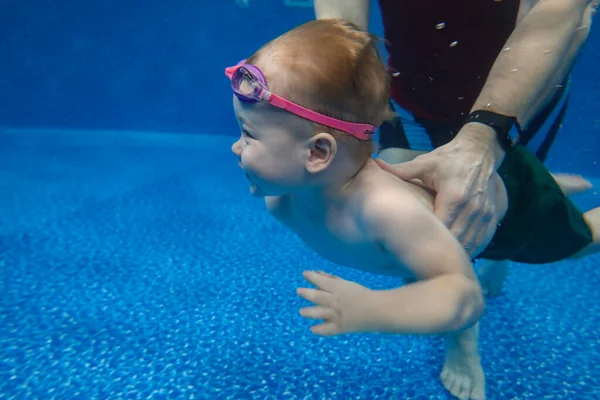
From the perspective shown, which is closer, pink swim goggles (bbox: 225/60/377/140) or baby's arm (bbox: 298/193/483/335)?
baby's arm (bbox: 298/193/483/335)

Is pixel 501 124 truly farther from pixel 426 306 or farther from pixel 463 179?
pixel 426 306

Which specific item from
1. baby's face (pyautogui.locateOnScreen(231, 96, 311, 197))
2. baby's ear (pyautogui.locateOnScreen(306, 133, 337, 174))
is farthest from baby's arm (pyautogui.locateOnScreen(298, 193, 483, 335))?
baby's face (pyautogui.locateOnScreen(231, 96, 311, 197))

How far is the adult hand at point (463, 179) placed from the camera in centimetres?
166

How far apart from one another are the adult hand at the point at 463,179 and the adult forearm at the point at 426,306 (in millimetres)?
287

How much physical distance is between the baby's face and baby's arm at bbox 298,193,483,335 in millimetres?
338

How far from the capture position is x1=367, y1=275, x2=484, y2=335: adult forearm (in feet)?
4.48

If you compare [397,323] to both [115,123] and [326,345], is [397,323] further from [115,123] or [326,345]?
[115,123]

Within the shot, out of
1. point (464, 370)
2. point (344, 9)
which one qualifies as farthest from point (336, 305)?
point (344, 9)

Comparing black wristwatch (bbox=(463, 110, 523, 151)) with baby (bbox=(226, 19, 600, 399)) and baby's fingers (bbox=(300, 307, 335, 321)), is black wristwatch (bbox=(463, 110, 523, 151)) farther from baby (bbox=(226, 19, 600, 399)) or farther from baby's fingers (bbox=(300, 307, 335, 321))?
baby's fingers (bbox=(300, 307, 335, 321))

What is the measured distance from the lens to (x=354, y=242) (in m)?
1.86

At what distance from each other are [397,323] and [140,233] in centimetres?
→ 374

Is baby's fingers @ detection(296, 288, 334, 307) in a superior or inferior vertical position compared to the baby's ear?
inferior

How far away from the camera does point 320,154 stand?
1.70 meters

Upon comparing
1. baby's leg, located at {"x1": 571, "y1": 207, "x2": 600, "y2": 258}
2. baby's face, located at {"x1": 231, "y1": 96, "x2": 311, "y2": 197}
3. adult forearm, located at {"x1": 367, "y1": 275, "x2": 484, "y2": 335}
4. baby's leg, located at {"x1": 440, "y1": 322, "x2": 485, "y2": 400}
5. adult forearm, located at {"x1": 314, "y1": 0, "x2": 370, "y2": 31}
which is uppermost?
adult forearm, located at {"x1": 314, "y1": 0, "x2": 370, "y2": 31}
